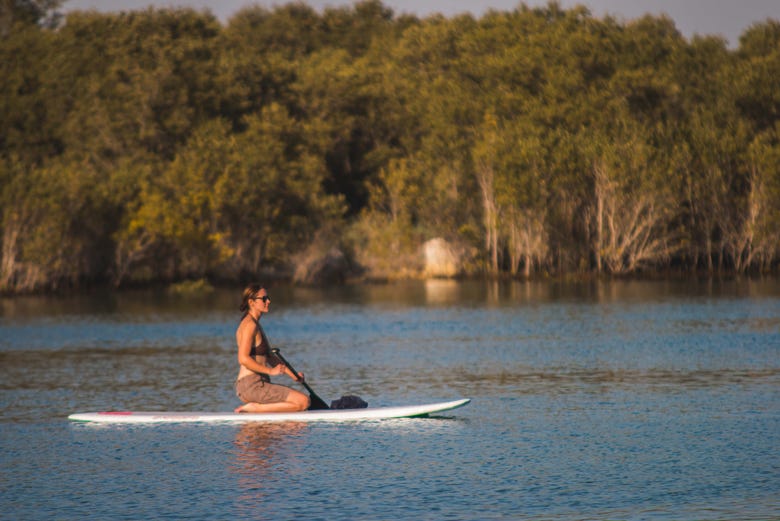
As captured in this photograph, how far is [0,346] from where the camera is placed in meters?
33.9

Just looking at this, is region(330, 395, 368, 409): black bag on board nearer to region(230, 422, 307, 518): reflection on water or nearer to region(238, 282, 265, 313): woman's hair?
region(230, 422, 307, 518): reflection on water

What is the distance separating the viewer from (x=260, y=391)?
60.1 ft

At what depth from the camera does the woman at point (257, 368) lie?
708 inches

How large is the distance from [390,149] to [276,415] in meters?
64.5

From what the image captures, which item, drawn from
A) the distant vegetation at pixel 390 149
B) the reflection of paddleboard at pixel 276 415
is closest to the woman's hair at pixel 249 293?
the reflection of paddleboard at pixel 276 415

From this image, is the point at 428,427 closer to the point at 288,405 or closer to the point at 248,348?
the point at 288,405

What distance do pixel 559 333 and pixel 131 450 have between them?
1935cm

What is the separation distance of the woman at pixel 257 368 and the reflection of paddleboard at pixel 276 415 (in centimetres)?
24

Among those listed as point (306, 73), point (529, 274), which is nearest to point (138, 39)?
point (306, 73)

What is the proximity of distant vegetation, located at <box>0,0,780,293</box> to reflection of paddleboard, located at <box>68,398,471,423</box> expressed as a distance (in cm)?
4128

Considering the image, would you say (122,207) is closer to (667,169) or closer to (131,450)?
(667,169)

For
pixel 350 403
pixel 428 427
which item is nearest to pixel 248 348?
pixel 350 403

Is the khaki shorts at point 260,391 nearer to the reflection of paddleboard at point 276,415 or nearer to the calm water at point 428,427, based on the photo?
the reflection of paddleboard at point 276,415

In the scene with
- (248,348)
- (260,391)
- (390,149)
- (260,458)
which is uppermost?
(390,149)
